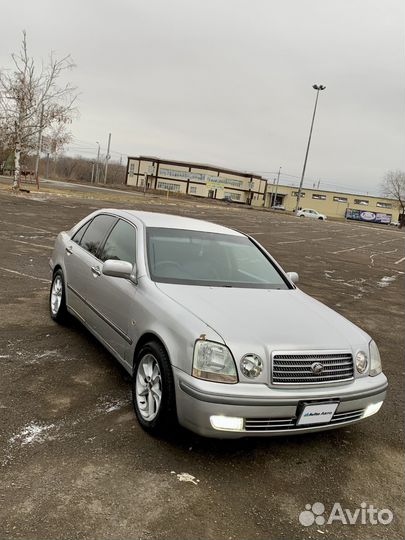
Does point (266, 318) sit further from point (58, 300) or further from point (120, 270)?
point (58, 300)

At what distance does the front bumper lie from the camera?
114 inches

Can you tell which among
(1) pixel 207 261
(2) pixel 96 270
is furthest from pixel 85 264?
(1) pixel 207 261

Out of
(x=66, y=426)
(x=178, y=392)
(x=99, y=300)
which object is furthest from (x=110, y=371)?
(x=178, y=392)

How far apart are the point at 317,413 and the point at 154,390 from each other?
3.67 ft

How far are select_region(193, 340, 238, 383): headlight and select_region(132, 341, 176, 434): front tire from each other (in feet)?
0.81

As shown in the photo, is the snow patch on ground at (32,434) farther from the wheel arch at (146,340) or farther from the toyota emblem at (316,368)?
the toyota emblem at (316,368)

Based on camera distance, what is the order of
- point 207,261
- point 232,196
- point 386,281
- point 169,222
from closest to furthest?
point 207,261 → point 169,222 → point 386,281 → point 232,196

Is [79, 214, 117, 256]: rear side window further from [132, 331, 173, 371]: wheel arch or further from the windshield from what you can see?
[132, 331, 173, 371]: wheel arch

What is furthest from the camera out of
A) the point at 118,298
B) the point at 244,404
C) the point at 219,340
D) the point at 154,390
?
the point at 118,298

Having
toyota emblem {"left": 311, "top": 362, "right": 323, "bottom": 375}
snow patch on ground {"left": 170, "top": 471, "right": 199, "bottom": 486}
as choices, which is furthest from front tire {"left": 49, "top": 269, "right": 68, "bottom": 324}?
toyota emblem {"left": 311, "top": 362, "right": 323, "bottom": 375}

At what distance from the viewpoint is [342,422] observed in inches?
130

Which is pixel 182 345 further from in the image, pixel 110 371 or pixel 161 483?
pixel 110 371

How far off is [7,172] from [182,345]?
6598cm

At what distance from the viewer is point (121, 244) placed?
4.54 metres
